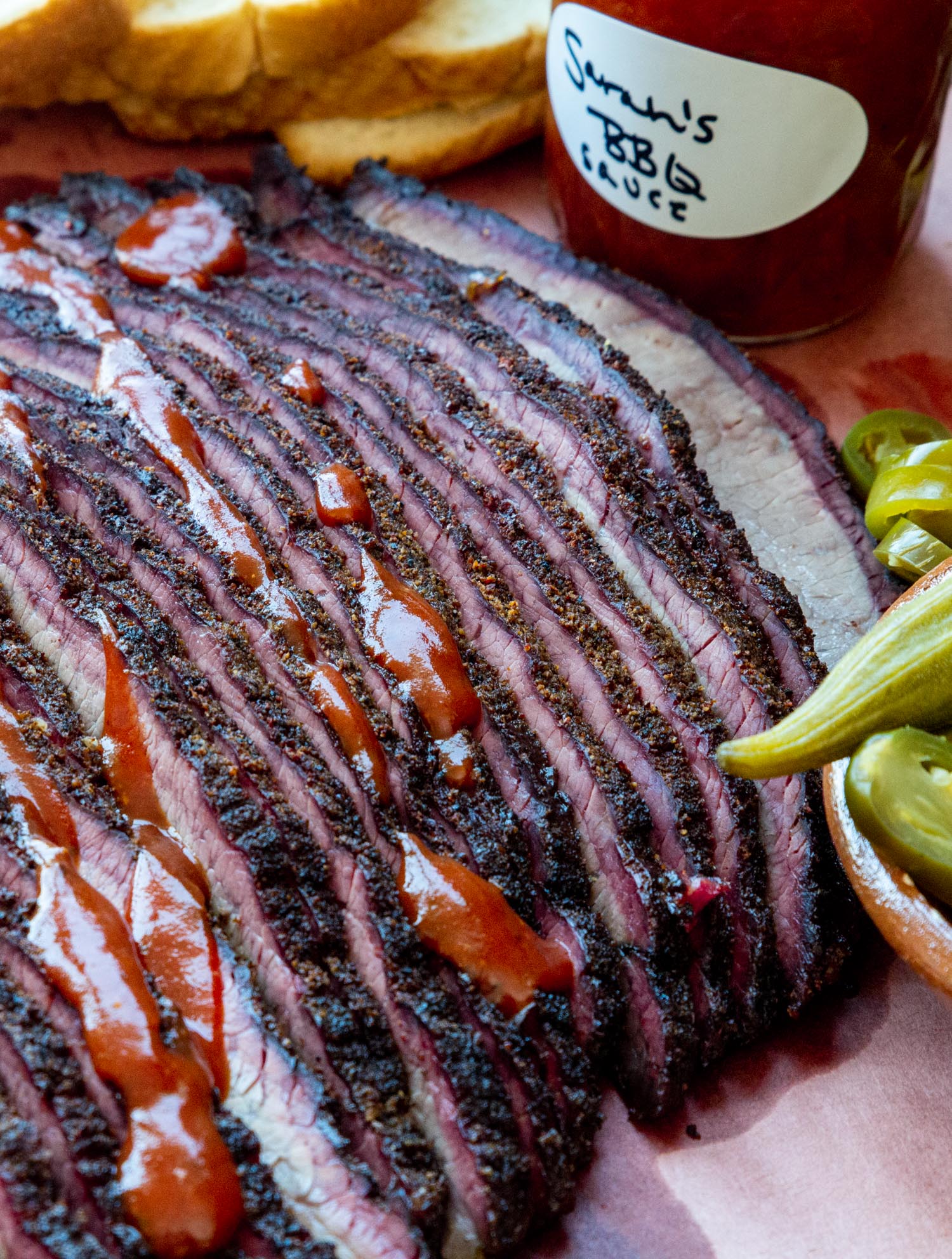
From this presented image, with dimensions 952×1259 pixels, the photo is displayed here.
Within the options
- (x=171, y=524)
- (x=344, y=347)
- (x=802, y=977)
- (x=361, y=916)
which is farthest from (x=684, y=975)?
(x=344, y=347)

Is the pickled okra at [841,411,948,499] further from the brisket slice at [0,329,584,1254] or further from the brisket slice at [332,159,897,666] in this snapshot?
the brisket slice at [0,329,584,1254]

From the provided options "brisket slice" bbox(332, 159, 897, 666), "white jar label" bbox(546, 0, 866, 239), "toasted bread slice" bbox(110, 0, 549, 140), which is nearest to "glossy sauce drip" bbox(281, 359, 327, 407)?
"brisket slice" bbox(332, 159, 897, 666)

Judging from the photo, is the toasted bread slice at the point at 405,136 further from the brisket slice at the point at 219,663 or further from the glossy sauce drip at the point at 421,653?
the glossy sauce drip at the point at 421,653

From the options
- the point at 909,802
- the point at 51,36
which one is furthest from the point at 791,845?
the point at 51,36

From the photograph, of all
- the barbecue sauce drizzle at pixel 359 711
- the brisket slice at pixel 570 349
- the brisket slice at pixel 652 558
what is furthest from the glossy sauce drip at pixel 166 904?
the brisket slice at pixel 570 349

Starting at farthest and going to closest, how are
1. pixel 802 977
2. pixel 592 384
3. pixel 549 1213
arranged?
pixel 592 384, pixel 802 977, pixel 549 1213

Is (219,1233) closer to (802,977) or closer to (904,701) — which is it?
(802,977)

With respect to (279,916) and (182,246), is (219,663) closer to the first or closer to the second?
(279,916)
